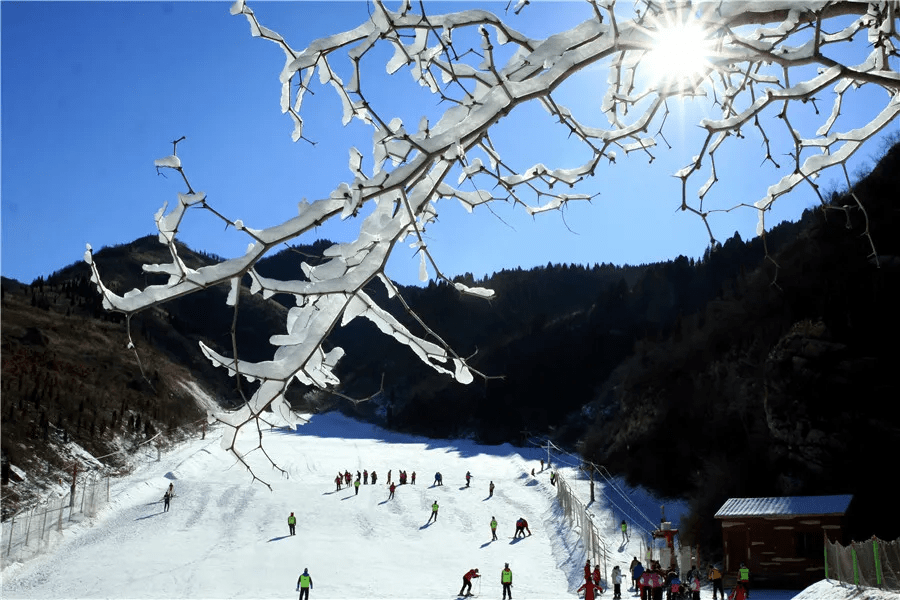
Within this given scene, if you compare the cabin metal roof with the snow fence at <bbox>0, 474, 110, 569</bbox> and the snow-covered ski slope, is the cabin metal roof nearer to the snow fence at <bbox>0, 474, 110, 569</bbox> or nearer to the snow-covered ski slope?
the snow-covered ski slope

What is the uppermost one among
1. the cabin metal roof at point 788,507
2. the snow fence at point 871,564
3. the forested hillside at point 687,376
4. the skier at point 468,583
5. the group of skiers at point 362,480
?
the forested hillside at point 687,376

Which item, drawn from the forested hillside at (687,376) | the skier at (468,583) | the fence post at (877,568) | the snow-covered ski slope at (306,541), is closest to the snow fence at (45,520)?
the snow-covered ski slope at (306,541)

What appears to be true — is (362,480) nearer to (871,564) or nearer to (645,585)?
(645,585)

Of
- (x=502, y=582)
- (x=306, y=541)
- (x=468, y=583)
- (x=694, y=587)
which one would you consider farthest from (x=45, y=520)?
(x=694, y=587)

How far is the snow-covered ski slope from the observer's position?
21656 mm

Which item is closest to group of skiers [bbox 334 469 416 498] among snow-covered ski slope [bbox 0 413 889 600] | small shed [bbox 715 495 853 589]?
snow-covered ski slope [bbox 0 413 889 600]

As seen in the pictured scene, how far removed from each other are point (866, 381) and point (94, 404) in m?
46.8

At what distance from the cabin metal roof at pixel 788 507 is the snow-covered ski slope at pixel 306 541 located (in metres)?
3.02

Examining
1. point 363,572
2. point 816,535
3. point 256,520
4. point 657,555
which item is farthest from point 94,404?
point 816,535

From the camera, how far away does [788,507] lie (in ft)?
74.2

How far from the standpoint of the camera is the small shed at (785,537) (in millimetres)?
21656

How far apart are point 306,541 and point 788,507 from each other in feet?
56.0

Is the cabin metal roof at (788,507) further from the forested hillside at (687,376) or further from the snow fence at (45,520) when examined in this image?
the snow fence at (45,520)

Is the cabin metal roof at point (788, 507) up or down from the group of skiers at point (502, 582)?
up
